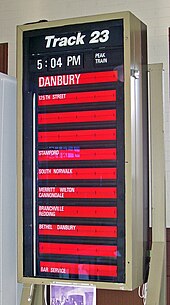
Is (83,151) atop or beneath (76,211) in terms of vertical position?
atop

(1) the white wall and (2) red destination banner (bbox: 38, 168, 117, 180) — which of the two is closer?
(2) red destination banner (bbox: 38, 168, 117, 180)

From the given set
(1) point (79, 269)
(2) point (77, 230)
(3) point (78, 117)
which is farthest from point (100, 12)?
(1) point (79, 269)

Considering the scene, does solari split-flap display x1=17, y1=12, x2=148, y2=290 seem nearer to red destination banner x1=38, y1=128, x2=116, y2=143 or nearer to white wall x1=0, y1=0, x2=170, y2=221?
red destination banner x1=38, y1=128, x2=116, y2=143

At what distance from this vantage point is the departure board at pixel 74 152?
9.03ft

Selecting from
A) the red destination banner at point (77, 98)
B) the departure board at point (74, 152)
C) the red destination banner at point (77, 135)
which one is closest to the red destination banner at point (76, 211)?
the departure board at point (74, 152)

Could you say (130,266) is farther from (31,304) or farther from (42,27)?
(42,27)

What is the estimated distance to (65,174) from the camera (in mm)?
2873

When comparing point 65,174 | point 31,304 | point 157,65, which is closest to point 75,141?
point 65,174

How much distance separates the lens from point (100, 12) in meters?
3.45

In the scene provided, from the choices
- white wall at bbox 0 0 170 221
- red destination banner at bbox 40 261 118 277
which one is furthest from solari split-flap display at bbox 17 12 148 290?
white wall at bbox 0 0 170 221

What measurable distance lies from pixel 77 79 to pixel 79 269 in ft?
3.12

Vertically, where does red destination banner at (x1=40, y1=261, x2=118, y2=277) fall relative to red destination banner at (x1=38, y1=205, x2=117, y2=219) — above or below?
below

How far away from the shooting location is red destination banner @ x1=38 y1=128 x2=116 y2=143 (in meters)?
2.78

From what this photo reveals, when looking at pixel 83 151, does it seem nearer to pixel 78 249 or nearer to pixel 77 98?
pixel 77 98
